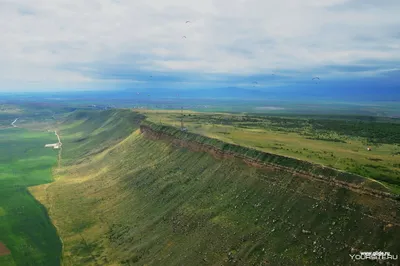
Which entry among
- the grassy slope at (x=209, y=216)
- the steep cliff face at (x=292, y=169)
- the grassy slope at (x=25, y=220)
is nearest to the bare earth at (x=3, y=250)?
the grassy slope at (x=25, y=220)

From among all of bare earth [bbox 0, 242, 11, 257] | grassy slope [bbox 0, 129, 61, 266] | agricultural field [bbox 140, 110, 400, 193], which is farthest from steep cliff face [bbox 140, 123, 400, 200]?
bare earth [bbox 0, 242, 11, 257]

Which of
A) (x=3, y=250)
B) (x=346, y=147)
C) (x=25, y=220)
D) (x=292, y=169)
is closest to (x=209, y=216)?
(x=292, y=169)

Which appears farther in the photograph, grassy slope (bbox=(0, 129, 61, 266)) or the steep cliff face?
grassy slope (bbox=(0, 129, 61, 266))

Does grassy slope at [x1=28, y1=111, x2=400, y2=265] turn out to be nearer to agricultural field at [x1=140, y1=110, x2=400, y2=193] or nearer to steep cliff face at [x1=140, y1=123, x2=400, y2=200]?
steep cliff face at [x1=140, y1=123, x2=400, y2=200]

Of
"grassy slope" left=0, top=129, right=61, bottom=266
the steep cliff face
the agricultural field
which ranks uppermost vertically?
the agricultural field

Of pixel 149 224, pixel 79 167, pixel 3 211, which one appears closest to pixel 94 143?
pixel 79 167

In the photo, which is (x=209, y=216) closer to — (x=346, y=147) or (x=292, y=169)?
(x=292, y=169)

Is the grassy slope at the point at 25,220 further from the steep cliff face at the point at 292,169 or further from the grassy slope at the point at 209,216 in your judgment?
the steep cliff face at the point at 292,169

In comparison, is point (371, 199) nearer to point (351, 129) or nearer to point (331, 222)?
point (331, 222)

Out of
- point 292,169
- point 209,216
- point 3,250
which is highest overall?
point 292,169
